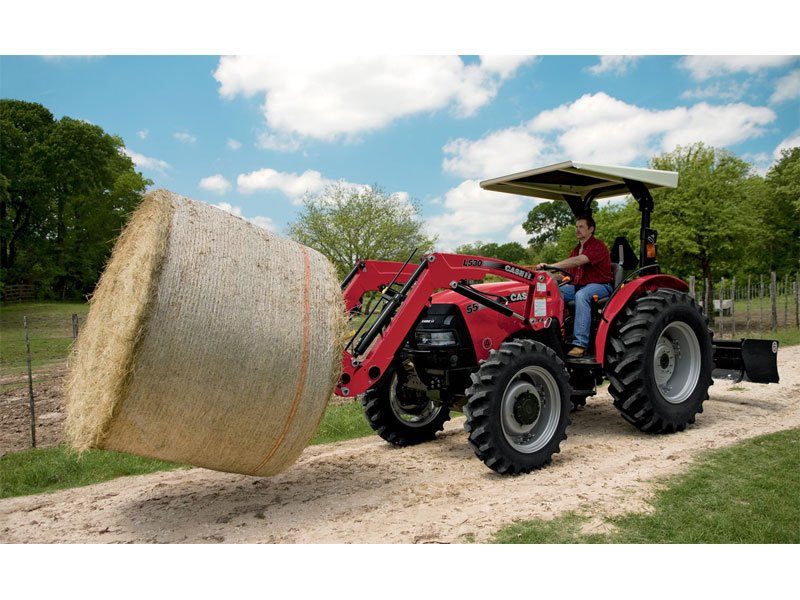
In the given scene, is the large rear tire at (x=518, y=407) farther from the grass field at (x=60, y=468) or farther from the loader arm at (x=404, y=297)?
the grass field at (x=60, y=468)

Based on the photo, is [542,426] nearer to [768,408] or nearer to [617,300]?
[617,300]

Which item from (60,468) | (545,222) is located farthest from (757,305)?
(545,222)

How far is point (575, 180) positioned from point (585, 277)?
1.33 m

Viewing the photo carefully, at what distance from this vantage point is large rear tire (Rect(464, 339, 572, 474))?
5355 millimetres

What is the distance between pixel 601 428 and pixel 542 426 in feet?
6.12

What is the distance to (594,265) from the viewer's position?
6.95 meters

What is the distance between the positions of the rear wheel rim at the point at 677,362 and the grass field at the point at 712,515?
1.67m

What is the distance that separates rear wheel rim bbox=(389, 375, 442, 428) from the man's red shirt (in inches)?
85.2

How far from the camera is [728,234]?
21.2m

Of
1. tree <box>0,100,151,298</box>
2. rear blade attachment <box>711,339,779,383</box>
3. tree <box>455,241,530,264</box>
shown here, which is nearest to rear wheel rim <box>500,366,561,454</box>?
rear blade attachment <box>711,339,779,383</box>

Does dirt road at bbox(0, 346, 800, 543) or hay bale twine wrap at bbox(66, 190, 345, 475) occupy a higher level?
hay bale twine wrap at bbox(66, 190, 345, 475)

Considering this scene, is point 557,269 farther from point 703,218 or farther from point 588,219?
point 703,218

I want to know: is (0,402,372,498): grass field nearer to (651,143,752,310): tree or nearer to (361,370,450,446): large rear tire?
(361,370,450,446): large rear tire

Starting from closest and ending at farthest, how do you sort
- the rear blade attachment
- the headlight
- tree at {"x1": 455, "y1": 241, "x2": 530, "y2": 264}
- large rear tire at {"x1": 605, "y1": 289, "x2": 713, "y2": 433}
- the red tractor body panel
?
the headlight → the red tractor body panel → large rear tire at {"x1": 605, "y1": 289, "x2": 713, "y2": 433} → the rear blade attachment → tree at {"x1": 455, "y1": 241, "x2": 530, "y2": 264}
